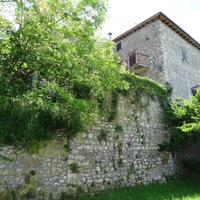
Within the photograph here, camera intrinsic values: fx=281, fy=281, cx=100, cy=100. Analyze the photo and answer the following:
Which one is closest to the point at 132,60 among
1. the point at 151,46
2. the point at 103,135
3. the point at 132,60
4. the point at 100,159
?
the point at 132,60

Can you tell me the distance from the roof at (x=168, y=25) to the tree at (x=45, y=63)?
34.9 feet

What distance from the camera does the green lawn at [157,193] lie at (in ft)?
29.4

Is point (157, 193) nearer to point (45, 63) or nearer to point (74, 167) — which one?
point (74, 167)

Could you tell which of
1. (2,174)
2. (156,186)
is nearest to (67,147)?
(2,174)

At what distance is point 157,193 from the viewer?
995cm

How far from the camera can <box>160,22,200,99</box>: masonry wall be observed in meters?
17.6

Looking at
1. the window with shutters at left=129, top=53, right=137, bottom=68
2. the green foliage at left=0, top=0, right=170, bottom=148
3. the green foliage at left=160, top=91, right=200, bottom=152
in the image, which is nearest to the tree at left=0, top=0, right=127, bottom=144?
the green foliage at left=0, top=0, right=170, bottom=148

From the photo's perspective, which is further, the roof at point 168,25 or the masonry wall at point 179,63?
the roof at point 168,25

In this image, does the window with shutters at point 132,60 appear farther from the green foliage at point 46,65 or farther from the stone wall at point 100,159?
the green foliage at point 46,65

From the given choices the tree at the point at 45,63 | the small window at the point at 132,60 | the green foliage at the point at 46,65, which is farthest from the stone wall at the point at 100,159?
the small window at the point at 132,60

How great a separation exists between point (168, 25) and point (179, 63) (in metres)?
2.64

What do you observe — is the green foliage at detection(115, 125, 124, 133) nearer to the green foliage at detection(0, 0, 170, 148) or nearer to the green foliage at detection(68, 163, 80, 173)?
the green foliage at detection(68, 163, 80, 173)

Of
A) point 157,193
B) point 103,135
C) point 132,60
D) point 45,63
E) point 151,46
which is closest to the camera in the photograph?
point 45,63

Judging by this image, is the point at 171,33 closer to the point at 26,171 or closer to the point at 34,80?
the point at 34,80
